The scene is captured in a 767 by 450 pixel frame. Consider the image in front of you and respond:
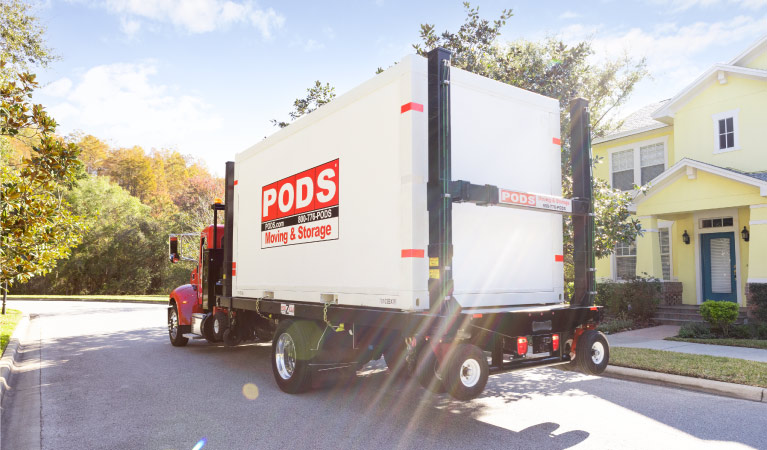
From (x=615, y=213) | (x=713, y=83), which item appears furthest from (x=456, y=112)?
(x=713, y=83)

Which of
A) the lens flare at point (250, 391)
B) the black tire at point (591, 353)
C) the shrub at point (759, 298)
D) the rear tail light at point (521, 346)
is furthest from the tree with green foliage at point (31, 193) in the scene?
the shrub at point (759, 298)

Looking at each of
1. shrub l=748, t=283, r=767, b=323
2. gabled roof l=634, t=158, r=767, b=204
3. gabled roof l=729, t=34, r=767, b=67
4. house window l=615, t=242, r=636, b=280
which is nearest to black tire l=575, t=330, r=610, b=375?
shrub l=748, t=283, r=767, b=323

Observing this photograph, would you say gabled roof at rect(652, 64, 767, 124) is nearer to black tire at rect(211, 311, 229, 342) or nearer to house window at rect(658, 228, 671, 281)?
house window at rect(658, 228, 671, 281)

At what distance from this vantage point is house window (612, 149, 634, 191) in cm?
1870

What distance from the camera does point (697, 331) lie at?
1207cm

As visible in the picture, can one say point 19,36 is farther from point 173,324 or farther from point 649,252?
point 649,252

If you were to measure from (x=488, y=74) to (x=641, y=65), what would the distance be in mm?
10817

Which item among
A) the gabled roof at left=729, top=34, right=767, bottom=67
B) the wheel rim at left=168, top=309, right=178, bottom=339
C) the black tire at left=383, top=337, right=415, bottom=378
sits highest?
the gabled roof at left=729, top=34, right=767, bottom=67

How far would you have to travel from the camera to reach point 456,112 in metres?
5.44

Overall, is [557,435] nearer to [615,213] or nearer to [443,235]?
[443,235]

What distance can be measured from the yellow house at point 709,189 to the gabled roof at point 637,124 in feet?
1.66

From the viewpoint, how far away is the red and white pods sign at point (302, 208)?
6234mm

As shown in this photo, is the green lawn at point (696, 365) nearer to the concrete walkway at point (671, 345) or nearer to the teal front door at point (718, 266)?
the concrete walkway at point (671, 345)

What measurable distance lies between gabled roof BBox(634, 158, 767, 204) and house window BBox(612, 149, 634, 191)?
97.7 inches
